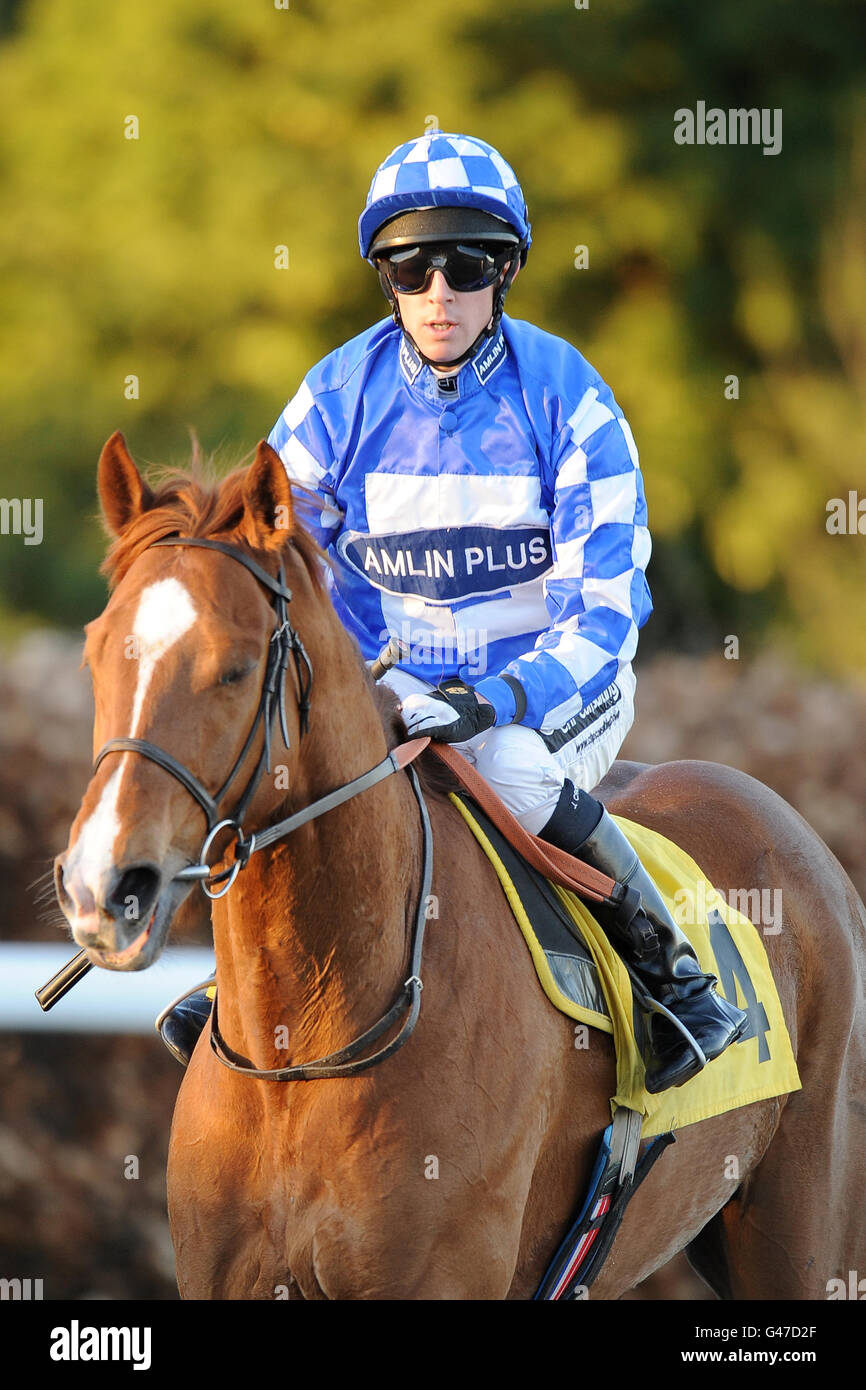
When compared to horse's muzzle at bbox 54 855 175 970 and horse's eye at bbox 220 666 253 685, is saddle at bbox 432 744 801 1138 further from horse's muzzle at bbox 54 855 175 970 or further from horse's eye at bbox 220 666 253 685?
horse's muzzle at bbox 54 855 175 970

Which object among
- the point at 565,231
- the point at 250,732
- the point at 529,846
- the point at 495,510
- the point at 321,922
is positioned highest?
the point at 565,231

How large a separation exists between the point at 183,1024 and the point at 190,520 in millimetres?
1178

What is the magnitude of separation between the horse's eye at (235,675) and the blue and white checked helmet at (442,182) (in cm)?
130

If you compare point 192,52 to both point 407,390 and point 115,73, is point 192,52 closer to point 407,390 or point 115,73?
point 115,73

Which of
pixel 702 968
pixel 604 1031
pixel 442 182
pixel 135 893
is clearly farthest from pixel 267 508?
pixel 702 968

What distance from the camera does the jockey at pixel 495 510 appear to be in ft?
10.5

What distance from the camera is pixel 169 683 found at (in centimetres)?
236

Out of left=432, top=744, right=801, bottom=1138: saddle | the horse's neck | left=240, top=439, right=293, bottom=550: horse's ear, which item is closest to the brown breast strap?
left=432, top=744, right=801, bottom=1138: saddle

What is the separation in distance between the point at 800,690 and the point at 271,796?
11.6 ft

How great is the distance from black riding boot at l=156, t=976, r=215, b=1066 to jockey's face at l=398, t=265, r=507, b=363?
140 cm

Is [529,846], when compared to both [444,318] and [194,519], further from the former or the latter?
[444,318]

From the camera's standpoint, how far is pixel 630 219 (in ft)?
37.8

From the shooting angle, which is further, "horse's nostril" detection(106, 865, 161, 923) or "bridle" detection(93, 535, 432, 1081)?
"bridle" detection(93, 535, 432, 1081)

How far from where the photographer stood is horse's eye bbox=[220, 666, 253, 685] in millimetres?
2412
